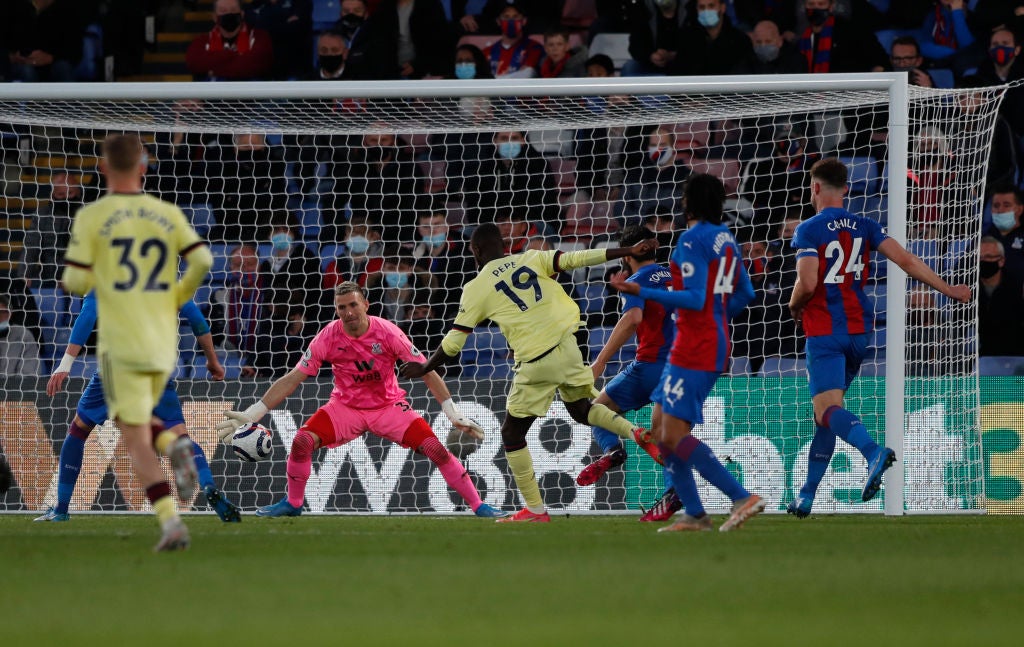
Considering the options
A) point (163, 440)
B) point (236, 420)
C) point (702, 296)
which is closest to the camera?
point (163, 440)

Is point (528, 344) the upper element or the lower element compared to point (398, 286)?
lower

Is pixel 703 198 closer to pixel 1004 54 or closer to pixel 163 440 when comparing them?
pixel 163 440

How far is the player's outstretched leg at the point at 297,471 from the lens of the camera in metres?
9.62

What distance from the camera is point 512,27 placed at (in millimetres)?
14945

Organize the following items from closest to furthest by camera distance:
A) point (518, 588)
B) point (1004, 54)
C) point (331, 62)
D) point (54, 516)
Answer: point (518, 588) → point (54, 516) → point (1004, 54) → point (331, 62)

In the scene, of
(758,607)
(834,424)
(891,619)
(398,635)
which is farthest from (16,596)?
A: (834,424)

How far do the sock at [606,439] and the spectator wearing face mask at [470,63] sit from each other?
6028mm

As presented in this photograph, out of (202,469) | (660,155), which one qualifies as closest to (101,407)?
(202,469)

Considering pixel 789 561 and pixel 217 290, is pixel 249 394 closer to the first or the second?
pixel 217 290

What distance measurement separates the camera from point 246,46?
15109mm

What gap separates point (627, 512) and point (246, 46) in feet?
24.7

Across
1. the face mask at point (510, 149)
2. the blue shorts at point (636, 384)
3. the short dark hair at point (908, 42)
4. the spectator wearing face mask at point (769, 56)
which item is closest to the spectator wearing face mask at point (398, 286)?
the face mask at point (510, 149)

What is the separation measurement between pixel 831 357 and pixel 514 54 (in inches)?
280

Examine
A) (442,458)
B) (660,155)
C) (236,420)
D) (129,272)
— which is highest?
(660,155)
